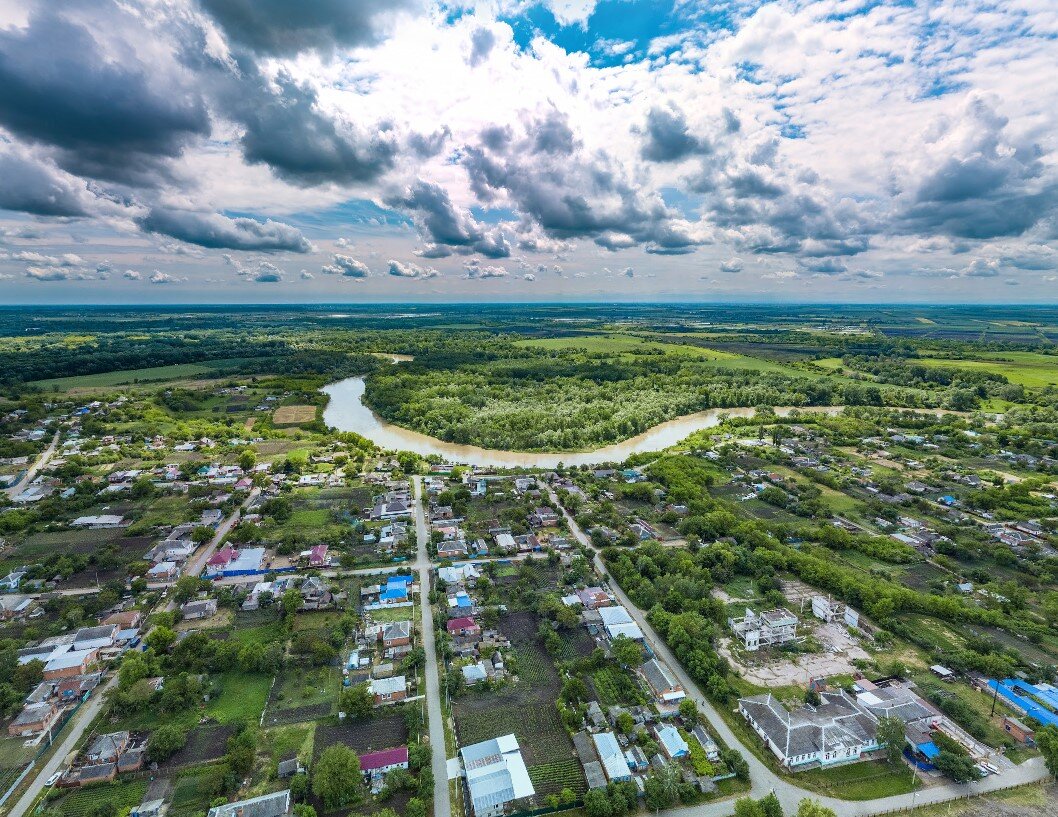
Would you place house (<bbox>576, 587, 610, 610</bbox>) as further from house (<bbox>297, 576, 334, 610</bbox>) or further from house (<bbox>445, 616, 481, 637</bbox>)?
house (<bbox>297, 576, 334, 610</bbox>)

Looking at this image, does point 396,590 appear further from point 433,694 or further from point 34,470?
point 34,470

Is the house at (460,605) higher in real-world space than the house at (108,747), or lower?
lower

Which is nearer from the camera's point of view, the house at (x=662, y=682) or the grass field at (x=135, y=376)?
the house at (x=662, y=682)

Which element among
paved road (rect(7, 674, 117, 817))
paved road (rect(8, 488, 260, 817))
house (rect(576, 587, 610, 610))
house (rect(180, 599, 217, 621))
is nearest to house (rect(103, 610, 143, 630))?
paved road (rect(8, 488, 260, 817))

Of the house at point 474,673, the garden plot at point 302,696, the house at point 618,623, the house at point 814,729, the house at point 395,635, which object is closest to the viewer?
the house at point 814,729

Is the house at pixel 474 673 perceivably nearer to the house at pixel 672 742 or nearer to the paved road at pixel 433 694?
the paved road at pixel 433 694

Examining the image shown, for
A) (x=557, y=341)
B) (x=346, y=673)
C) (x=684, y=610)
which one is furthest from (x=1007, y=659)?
(x=557, y=341)

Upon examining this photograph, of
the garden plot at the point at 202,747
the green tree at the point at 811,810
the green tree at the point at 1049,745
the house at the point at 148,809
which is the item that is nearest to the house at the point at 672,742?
the green tree at the point at 811,810
